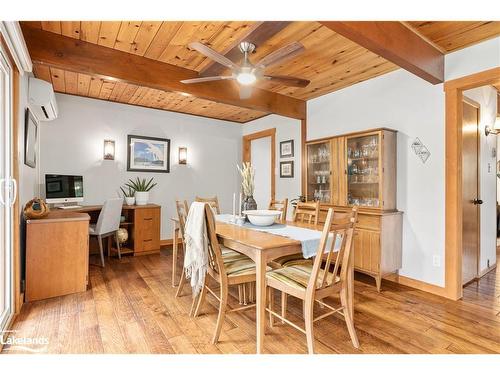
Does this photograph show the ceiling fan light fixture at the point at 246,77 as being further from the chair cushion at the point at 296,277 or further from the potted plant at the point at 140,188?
the potted plant at the point at 140,188

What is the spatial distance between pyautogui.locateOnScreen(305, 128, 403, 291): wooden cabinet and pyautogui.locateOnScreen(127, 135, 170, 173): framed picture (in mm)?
2720

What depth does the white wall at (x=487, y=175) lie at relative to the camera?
330 centimetres

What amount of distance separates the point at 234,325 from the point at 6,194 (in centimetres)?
196

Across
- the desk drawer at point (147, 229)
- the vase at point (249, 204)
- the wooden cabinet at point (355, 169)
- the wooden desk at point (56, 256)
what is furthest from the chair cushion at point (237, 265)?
the desk drawer at point (147, 229)

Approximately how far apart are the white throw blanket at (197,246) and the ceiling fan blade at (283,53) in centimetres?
118

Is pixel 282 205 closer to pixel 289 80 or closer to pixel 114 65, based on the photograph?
pixel 289 80

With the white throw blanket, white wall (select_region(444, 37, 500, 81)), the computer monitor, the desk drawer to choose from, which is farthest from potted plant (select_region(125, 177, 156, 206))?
white wall (select_region(444, 37, 500, 81))

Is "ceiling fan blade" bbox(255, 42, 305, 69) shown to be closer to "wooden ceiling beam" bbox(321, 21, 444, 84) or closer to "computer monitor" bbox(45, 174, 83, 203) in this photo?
"wooden ceiling beam" bbox(321, 21, 444, 84)

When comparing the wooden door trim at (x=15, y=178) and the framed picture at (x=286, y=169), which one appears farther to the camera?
the framed picture at (x=286, y=169)

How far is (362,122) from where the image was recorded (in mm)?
3469

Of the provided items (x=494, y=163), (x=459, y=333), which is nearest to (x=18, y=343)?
(x=459, y=333)

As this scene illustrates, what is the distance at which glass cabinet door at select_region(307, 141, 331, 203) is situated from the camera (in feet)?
12.1
